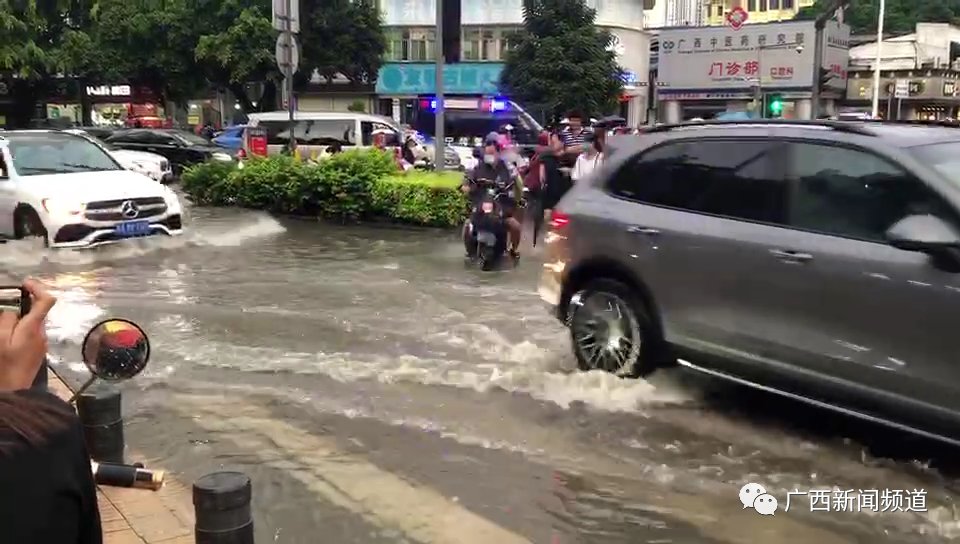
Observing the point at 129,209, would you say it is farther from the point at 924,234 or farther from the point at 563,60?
the point at 563,60

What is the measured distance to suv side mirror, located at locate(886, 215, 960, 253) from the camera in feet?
14.2

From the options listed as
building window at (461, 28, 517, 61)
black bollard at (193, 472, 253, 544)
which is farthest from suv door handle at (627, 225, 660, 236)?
building window at (461, 28, 517, 61)

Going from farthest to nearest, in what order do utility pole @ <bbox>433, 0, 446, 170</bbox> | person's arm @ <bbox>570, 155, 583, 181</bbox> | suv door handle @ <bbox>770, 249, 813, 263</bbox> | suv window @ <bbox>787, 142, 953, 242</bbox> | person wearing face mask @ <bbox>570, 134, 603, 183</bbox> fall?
utility pole @ <bbox>433, 0, 446, 170</bbox>
person's arm @ <bbox>570, 155, 583, 181</bbox>
person wearing face mask @ <bbox>570, 134, 603, 183</bbox>
suv door handle @ <bbox>770, 249, 813, 263</bbox>
suv window @ <bbox>787, 142, 953, 242</bbox>

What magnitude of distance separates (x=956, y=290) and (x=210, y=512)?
3.27 m

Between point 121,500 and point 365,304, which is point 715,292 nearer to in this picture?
point 121,500

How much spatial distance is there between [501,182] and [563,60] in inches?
975

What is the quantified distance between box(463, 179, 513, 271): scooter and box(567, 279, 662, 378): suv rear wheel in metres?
4.87

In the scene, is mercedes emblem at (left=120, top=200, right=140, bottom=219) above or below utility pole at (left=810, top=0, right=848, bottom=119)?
below

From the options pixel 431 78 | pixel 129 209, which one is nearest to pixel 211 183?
pixel 129 209

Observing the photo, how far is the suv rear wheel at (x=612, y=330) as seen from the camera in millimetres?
6000

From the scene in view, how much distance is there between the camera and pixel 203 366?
274 inches

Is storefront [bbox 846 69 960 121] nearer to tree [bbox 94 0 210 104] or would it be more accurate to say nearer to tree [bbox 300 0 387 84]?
tree [bbox 300 0 387 84]

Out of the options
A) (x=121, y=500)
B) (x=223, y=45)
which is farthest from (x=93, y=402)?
(x=223, y=45)

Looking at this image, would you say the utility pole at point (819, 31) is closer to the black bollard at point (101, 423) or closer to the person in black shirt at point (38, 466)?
the black bollard at point (101, 423)
